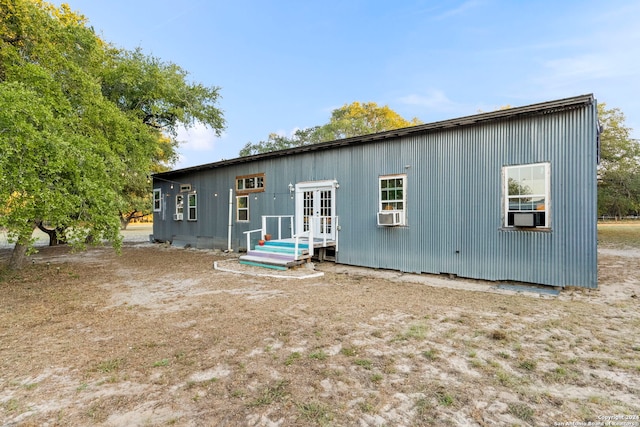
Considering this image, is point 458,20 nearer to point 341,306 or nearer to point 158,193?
point 341,306

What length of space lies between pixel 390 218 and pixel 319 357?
5423mm

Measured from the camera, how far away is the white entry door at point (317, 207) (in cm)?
972

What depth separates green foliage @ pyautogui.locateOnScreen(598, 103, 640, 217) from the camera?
20.6 meters

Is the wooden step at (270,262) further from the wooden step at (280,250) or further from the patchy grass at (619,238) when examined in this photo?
the patchy grass at (619,238)

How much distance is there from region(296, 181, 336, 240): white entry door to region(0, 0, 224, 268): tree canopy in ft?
16.5

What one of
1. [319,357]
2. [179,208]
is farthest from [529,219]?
[179,208]

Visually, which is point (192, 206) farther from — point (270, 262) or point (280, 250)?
point (270, 262)

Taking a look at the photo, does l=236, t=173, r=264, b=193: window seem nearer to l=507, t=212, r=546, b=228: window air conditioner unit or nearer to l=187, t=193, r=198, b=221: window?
l=187, t=193, r=198, b=221: window

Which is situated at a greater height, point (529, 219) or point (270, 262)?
point (529, 219)

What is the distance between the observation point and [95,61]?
28.9 feet

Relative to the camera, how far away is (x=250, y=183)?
40.1 feet

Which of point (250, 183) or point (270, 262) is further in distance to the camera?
point (250, 183)

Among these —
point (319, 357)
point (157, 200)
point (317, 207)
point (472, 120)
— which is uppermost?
point (472, 120)

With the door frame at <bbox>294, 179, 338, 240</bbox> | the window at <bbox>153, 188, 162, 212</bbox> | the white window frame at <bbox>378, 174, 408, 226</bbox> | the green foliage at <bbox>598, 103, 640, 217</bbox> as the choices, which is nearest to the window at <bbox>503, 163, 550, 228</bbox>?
the white window frame at <bbox>378, 174, 408, 226</bbox>
